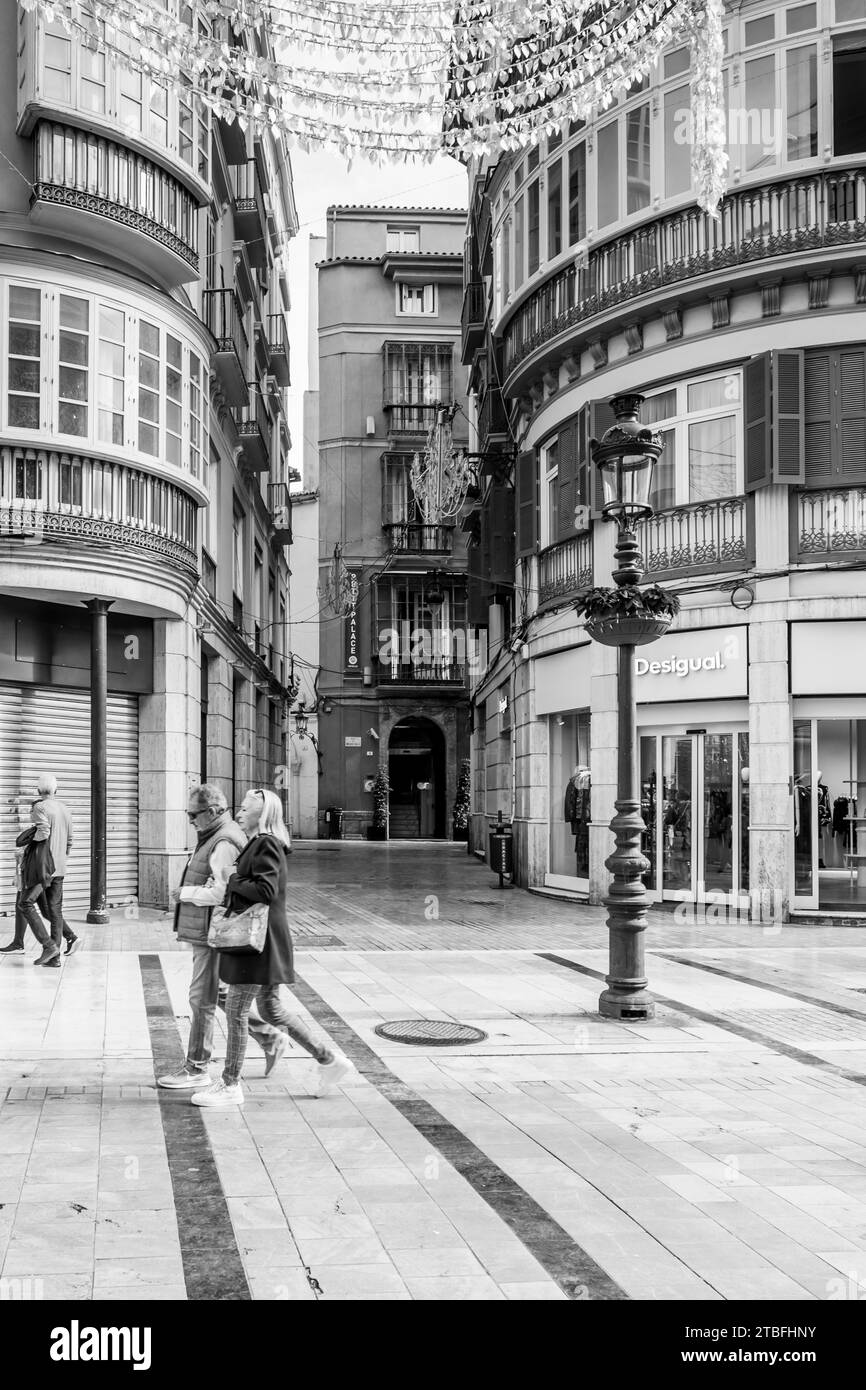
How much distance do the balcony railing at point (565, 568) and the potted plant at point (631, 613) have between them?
9247 millimetres

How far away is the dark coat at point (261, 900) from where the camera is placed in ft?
23.2

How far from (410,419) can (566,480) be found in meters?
24.5

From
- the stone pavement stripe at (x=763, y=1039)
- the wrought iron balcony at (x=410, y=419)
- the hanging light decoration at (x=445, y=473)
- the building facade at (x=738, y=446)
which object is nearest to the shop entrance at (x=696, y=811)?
the building facade at (x=738, y=446)

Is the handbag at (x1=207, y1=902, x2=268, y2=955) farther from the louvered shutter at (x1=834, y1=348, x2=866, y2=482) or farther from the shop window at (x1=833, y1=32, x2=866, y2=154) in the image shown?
the shop window at (x1=833, y1=32, x2=866, y2=154)

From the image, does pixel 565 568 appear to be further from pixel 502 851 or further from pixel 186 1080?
pixel 186 1080

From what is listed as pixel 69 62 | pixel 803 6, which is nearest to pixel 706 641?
pixel 803 6

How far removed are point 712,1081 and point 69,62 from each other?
13.9m

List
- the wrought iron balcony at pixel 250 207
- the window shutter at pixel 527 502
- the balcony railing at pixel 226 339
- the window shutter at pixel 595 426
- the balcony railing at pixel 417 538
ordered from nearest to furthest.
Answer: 1. the window shutter at pixel 595 426
2. the balcony railing at pixel 226 339
3. the window shutter at pixel 527 502
4. the wrought iron balcony at pixel 250 207
5. the balcony railing at pixel 417 538

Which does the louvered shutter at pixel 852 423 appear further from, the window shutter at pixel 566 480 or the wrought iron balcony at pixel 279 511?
the wrought iron balcony at pixel 279 511

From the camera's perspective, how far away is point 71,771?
17.3 m

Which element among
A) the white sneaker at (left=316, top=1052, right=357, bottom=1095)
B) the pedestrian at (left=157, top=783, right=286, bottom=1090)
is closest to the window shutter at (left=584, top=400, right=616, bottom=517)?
the pedestrian at (left=157, top=783, right=286, bottom=1090)

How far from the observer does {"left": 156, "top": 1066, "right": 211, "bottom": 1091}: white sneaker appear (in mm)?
7582
